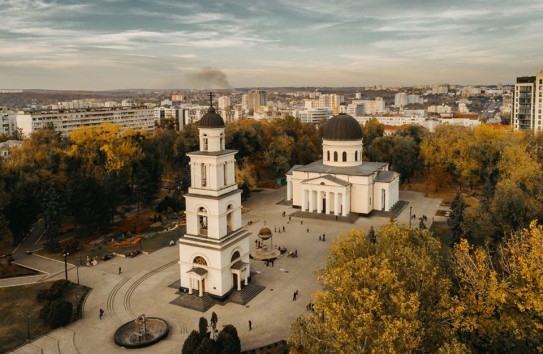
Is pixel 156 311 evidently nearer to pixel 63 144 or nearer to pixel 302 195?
pixel 302 195

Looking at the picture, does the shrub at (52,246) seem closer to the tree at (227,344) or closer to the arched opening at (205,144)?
the arched opening at (205,144)

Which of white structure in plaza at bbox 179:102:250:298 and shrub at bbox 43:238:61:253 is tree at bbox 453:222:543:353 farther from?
shrub at bbox 43:238:61:253

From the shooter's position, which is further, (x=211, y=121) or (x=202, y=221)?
(x=202, y=221)

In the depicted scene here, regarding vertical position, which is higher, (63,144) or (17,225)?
(63,144)

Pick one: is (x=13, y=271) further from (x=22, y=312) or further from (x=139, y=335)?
(x=139, y=335)

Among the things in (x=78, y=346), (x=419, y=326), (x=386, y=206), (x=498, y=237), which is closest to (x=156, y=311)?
(x=78, y=346)

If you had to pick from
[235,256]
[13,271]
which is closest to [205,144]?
[235,256]
